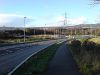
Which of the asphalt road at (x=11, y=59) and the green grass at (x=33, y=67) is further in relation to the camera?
the asphalt road at (x=11, y=59)

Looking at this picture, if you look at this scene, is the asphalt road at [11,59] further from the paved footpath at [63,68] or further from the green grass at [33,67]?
the paved footpath at [63,68]

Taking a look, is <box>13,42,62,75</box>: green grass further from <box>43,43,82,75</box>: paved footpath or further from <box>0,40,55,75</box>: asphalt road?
<box>0,40,55,75</box>: asphalt road

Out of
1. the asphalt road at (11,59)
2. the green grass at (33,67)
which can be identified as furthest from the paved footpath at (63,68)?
the asphalt road at (11,59)

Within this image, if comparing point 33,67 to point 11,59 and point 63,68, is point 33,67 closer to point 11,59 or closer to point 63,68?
point 63,68

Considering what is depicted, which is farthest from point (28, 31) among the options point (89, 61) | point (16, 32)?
point (89, 61)

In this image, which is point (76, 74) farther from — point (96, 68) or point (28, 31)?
point (28, 31)

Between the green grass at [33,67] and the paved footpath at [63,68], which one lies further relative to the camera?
the green grass at [33,67]

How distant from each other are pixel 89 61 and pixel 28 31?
178 metres

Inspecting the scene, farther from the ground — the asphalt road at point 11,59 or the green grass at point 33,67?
the green grass at point 33,67

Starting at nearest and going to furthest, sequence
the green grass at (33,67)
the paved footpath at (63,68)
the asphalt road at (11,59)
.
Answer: the paved footpath at (63,68), the green grass at (33,67), the asphalt road at (11,59)

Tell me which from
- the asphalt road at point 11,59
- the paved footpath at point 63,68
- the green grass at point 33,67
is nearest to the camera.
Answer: the paved footpath at point 63,68

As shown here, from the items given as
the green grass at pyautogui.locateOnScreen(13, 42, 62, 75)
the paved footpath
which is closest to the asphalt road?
the green grass at pyautogui.locateOnScreen(13, 42, 62, 75)

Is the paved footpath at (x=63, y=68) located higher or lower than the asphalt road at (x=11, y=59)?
higher

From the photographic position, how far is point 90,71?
15.6m
